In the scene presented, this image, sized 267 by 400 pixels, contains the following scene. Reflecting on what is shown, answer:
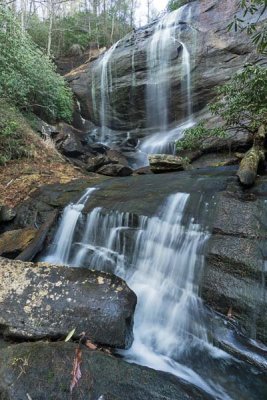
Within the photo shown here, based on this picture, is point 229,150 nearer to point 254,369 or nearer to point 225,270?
point 225,270

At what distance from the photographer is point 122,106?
1611 centimetres

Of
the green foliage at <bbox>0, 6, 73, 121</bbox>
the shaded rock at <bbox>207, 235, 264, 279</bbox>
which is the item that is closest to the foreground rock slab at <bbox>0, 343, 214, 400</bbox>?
the shaded rock at <bbox>207, 235, 264, 279</bbox>

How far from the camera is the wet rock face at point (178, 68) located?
45.5 feet

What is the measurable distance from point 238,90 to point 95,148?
7.06m

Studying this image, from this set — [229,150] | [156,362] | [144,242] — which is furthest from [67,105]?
[156,362]

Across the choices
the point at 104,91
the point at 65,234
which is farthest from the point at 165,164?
the point at 104,91

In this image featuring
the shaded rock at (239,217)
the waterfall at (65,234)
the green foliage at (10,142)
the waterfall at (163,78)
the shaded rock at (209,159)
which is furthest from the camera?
the waterfall at (163,78)

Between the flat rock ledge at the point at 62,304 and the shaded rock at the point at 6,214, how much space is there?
284cm

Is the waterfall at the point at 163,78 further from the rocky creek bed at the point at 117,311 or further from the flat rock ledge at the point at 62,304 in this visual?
the flat rock ledge at the point at 62,304

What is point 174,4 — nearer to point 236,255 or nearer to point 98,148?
point 98,148

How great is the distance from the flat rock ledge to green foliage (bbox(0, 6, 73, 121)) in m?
7.35

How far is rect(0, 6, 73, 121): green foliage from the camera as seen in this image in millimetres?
9328

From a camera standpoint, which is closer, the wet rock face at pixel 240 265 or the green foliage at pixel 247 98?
the wet rock face at pixel 240 265

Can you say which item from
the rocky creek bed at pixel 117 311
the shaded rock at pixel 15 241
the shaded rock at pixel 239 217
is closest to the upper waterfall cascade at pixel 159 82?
the shaded rock at pixel 15 241
